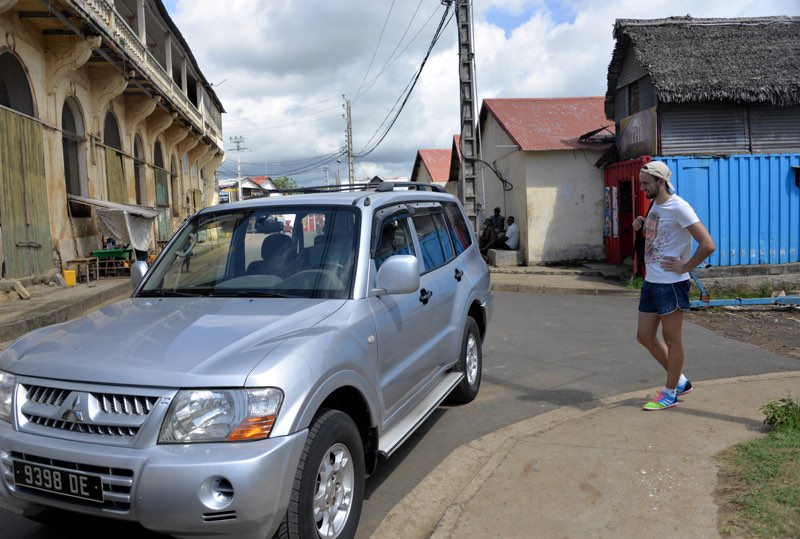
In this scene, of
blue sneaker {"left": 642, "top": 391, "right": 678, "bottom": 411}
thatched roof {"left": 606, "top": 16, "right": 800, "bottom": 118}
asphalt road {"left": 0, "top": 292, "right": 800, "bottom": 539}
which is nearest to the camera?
asphalt road {"left": 0, "top": 292, "right": 800, "bottom": 539}

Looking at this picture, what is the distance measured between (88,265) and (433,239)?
13416mm

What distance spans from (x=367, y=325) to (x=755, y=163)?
1333 cm

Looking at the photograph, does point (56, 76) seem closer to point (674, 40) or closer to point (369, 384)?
point (674, 40)

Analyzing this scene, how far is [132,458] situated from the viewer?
2.57 metres

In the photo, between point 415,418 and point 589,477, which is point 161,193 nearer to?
point 415,418

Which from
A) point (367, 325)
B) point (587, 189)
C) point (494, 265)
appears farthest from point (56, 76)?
point (367, 325)

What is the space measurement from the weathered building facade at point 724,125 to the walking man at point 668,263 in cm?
981

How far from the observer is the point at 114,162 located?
70.1 feet

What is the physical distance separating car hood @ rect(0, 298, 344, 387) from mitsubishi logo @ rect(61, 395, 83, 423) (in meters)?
0.10

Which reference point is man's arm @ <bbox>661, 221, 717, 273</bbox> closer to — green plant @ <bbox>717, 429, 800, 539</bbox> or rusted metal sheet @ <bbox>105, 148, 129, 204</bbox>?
green plant @ <bbox>717, 429, 800, 539</bbox>

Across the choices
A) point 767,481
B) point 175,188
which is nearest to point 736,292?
point 767,481

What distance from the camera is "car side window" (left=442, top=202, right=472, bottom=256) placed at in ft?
19.4

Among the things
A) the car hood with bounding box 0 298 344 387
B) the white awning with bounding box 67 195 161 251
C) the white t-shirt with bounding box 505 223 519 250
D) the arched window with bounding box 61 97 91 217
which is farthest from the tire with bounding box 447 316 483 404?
the arched window with bounding box 61 97 91 217

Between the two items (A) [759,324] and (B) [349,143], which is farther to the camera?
(B) [349,143]
